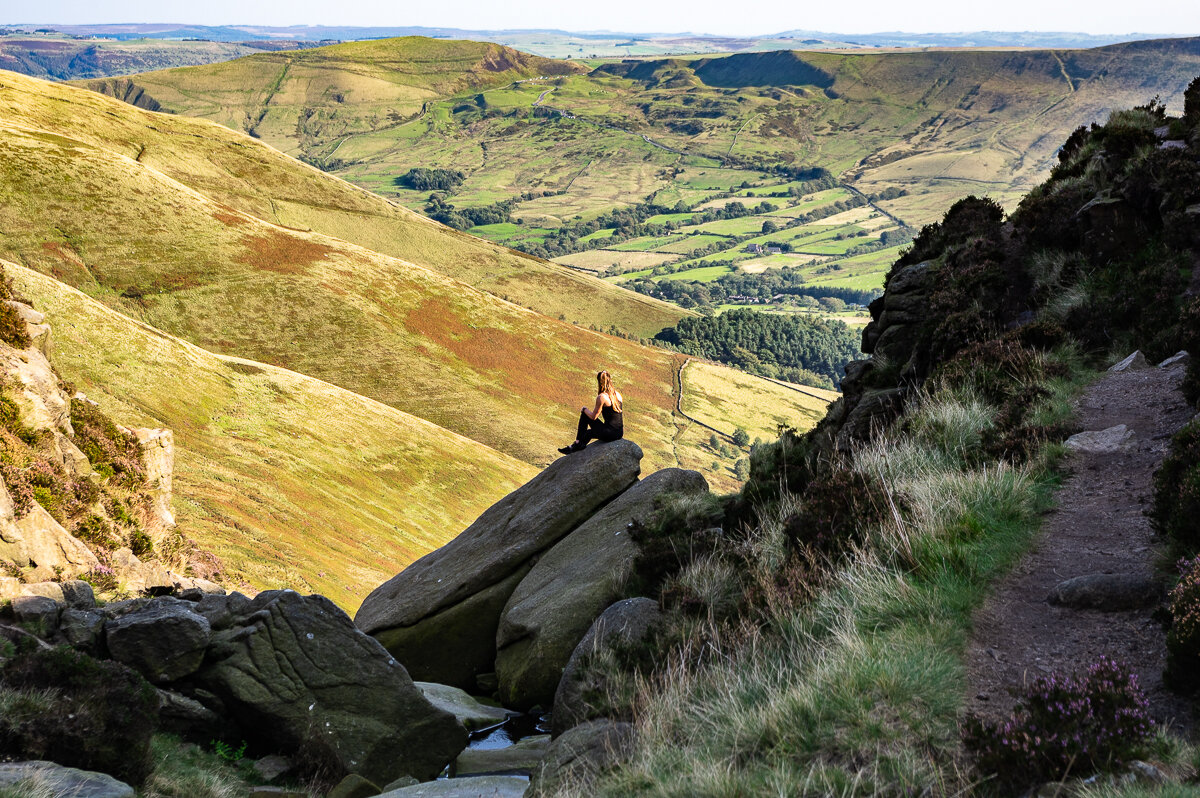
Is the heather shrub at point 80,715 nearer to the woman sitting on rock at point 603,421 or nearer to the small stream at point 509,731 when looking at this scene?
the small stream at point 509,731

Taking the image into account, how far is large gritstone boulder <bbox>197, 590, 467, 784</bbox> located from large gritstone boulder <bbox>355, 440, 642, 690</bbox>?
5.33 meters

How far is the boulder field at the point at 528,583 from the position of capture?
1694 centimetres

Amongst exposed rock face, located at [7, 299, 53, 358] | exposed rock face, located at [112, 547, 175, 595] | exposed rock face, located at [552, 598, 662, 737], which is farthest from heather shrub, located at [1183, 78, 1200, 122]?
exposed rock face, located at [7, 299, 53, 358]

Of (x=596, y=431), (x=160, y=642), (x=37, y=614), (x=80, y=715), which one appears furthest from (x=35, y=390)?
(x=80, y=715)

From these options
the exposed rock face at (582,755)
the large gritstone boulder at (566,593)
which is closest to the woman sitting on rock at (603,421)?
the large gritstone boulder at (566,593)

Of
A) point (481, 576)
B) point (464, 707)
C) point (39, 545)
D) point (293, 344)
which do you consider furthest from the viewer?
point (293, 344)

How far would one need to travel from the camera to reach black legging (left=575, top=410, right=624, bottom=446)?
905 inches

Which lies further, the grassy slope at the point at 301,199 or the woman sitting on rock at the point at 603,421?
the grassy slope at the point at 301,199

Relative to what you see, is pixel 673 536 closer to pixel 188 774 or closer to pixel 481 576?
pixel 481 576

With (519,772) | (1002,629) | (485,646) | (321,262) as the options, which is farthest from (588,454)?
(321,262)

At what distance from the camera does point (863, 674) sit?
754 cm

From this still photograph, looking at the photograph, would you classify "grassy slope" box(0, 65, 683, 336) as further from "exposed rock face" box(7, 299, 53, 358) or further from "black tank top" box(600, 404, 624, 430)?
"black tank top" box(600, 404, 624, 430)

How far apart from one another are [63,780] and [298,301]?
366 ft

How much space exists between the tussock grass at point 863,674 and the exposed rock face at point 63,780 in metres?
5.19
